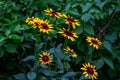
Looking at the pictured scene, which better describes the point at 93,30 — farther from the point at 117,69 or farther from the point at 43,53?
the point at 43,53

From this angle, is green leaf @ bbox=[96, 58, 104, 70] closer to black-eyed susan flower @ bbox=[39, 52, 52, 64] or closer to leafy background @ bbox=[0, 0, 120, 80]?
leafy background @ bbox=[0, 0, 120, 80]

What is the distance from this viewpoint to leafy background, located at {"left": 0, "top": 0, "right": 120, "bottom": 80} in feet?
7.71

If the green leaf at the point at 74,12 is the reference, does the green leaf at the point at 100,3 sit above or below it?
above

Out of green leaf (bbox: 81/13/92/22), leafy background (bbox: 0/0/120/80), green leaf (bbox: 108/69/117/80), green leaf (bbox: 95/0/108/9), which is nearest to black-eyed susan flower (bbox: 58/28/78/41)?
leafy background (bbox: 0/0/120/80)

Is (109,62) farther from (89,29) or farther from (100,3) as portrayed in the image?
(100,3)

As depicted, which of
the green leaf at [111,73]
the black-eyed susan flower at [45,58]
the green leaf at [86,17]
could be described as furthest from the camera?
the green leaf at [111,73]

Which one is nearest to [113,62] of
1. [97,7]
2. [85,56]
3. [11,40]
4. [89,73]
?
[85,56]

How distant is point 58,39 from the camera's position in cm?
283

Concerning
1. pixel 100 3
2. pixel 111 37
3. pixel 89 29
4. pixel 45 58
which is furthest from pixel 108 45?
pixel 45 58

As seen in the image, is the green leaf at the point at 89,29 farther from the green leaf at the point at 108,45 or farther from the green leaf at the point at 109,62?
the green leaf at the point at 109,62

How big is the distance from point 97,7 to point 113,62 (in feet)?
1.58

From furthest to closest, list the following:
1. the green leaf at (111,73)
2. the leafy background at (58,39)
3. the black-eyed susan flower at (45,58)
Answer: the green leaf at (111,73) < the leafy background at (58,39) < the black-eyed susan flower at (45,58)

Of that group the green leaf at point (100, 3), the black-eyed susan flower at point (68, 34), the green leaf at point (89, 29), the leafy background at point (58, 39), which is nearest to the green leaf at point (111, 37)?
the leafy background at point (58, 39)

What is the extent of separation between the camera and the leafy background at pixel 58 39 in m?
2.35
